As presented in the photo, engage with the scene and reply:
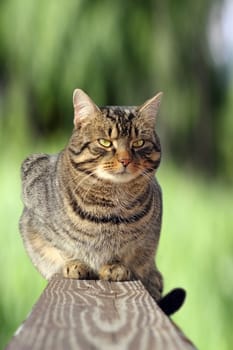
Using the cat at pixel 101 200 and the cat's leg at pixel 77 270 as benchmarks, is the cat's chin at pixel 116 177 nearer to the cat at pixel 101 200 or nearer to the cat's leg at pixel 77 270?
the cat at pixel 101 200

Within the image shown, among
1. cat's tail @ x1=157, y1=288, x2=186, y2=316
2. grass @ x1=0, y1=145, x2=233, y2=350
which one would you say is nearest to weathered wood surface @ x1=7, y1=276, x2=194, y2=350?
cat's tail @ x1=157, y1=288, x2=186, y2=316

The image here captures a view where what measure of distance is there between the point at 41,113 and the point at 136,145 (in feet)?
15.7

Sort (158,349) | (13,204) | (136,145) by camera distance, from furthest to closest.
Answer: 1. (13,204)
2. (136,145)
3. (158,349)

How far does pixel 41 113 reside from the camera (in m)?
6.34

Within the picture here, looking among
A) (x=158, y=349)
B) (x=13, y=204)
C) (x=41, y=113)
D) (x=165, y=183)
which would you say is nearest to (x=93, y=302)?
(x=158, y=349)

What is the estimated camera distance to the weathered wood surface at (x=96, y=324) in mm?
873

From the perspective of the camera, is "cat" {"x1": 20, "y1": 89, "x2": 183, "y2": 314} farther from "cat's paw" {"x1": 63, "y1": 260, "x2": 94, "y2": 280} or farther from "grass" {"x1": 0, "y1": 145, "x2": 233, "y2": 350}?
"grass" {"x1": 0, "y1": 145, "x2": 233, "y2": 350}

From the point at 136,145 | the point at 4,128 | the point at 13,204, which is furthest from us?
the point at 4,128

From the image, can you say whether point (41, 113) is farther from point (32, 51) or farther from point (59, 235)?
point (59, 235)

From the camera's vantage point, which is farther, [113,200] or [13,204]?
[13,204]

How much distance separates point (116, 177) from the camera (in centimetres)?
158

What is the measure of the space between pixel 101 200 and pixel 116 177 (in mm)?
81

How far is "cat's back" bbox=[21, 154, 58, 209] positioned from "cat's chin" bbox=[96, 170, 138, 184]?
180 millimetres

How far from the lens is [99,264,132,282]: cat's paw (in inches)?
63.0
